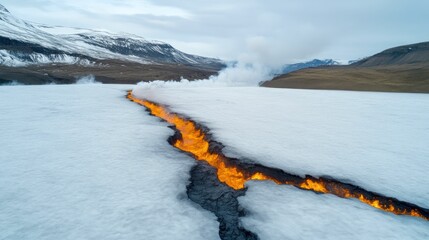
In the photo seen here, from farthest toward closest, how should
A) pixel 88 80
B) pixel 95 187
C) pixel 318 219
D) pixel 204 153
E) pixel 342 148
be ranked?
pixel 88 80, pixel 204 153, pixel 342 148, pixel 95 187, pixel 318 219

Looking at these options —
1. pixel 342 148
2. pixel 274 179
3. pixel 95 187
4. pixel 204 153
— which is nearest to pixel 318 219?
pixel 274 179

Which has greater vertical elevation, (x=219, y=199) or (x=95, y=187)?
(x=95, y=187)

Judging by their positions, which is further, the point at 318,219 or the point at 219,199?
the point at 219,199

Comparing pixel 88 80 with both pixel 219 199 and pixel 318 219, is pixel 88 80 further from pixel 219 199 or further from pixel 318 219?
pixel 318 219

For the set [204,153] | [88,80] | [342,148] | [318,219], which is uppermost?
[342,148]

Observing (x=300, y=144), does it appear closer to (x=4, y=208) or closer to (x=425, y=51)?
(x=4, y=208)

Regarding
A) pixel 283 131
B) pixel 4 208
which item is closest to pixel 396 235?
pixel 4 208

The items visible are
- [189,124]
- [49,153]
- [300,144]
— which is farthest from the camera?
[189,124]
